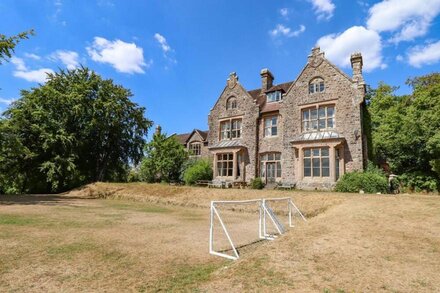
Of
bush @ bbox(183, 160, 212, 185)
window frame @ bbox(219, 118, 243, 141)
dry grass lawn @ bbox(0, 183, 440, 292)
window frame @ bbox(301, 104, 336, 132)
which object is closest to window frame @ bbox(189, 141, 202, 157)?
window frame @ bbox(219, 118, 243, 141)

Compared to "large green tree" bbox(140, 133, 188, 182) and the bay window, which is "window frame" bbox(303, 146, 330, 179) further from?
"large green tree" bbox(140, 133, 188, 182)

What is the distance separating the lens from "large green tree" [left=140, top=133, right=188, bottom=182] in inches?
1260

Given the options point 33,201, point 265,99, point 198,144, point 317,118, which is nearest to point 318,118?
point 317,118

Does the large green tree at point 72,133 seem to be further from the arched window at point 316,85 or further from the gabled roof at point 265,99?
the arched window at point 316,85

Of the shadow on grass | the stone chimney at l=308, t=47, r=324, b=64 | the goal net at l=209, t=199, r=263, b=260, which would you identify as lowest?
the goal net at l=209, t=199, r=263, b=260

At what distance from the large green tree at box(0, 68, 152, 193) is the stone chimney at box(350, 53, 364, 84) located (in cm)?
2508

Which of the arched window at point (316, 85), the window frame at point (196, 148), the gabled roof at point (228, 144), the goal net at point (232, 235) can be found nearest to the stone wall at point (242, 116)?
the gabled roof at point (228, 144)

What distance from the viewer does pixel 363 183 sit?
19.8 meters

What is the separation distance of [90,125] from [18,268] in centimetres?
2725

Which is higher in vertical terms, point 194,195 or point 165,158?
point 165,158

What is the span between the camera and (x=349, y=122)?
912 inches

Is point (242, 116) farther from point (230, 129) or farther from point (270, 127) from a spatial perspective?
point (270, 127)

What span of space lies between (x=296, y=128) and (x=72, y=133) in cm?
2387

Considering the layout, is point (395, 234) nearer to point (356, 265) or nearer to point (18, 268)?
point (356, 265)
